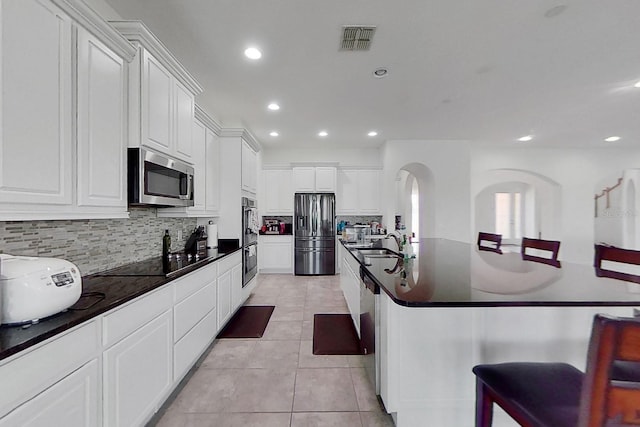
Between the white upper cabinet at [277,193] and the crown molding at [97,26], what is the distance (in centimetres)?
434

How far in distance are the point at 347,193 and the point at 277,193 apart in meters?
1.61

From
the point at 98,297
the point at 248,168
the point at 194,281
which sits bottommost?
the point at 194,281

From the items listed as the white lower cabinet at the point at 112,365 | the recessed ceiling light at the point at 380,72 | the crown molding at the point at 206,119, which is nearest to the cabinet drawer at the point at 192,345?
the white lower cabinet at the point at 112,365

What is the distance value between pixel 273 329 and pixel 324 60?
3.00 metres

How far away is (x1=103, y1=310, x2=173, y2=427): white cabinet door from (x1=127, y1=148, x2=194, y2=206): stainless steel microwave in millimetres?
856

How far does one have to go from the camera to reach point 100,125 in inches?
62.7

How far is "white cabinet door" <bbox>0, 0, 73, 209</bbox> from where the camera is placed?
1.10 metres

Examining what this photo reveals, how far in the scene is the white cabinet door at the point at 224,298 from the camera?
2.83 metres

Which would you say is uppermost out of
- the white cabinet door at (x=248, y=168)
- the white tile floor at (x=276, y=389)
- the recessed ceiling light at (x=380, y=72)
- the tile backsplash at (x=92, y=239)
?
the recessed ceiling light at (x=380, y=72)

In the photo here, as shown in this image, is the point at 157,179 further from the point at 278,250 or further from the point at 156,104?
the point at 278,250

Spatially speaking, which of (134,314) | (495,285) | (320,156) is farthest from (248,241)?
(495,285)

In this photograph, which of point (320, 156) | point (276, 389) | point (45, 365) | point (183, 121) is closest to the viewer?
point (45, 365)

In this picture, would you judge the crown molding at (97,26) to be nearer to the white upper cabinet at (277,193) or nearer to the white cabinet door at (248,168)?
the white cabinet door at (248,168)

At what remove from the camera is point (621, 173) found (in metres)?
6.39
